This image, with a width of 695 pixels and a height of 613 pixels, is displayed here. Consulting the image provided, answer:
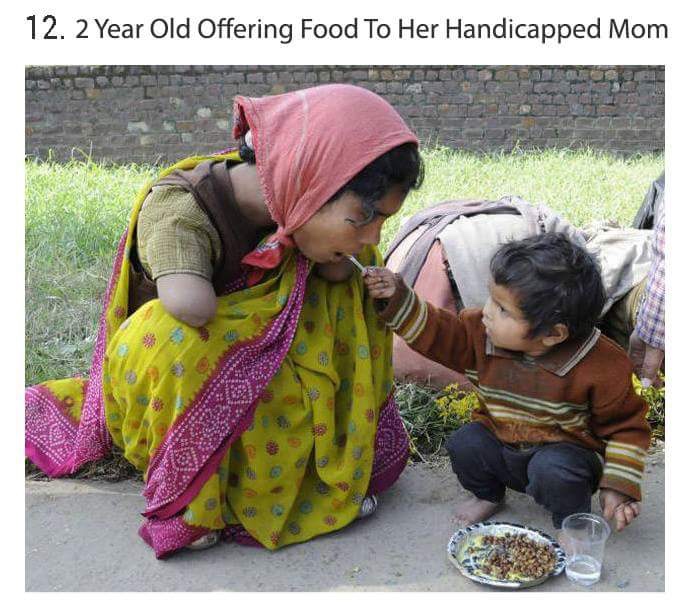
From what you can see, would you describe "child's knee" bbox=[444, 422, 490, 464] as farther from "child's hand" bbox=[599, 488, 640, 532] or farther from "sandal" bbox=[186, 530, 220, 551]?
"sandal" bbox=[186, 530, 220, 551]

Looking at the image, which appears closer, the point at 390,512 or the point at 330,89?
the point at 330,89

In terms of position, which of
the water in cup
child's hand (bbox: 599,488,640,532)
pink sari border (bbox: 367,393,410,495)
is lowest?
the water in cup

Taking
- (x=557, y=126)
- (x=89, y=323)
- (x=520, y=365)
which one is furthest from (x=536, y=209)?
(x=557, y=126)

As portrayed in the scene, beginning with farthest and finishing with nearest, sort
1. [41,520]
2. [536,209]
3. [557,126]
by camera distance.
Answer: [557,126]
[536,209]
[41,520]

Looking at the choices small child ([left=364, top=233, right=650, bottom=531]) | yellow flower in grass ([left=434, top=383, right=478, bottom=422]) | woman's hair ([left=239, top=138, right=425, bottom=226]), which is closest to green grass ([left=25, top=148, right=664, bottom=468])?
yellow flower in grass ([left=434, top=383, right=478, bottom=422])

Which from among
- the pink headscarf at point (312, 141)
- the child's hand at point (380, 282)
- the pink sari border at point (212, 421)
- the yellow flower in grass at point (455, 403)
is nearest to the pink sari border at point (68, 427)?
the pink sari border at point (212, 421)

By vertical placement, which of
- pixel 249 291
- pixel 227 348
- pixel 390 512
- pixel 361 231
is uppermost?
pixel 361 231

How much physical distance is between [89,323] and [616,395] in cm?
277

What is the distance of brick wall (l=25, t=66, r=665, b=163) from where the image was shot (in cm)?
870

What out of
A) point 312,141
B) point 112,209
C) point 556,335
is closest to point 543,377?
point 556,335

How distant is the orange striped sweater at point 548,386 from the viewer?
99.1 inches

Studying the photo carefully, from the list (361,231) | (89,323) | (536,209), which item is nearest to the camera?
(361,231)

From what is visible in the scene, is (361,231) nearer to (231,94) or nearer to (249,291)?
(249,291)

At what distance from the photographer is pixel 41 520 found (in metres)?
2.76
